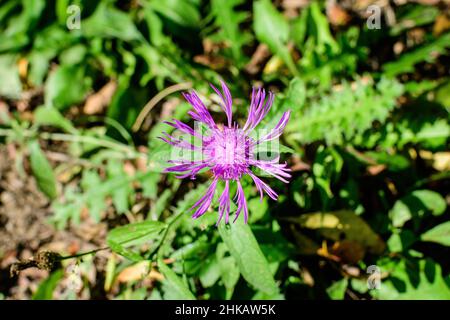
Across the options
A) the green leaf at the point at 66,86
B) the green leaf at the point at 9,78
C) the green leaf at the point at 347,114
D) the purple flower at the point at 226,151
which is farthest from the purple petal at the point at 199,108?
the green leaf at the point at 9,78

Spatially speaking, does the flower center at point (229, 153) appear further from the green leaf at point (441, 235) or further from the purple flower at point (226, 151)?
the green leaf at point (441, 235)

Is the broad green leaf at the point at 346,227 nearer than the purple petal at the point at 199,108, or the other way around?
the purple petal at the point at 199,108

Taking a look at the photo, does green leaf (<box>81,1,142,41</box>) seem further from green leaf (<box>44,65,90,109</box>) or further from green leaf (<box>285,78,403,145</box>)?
green leaf (<box>285,78,403,145</box>)

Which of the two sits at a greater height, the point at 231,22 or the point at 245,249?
the point at 231,22

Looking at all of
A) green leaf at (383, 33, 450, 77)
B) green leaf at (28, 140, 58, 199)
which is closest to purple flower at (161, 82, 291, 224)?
green leaf at (383, 33, 450, 77)

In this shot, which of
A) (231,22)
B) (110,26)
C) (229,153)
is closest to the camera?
(229,153)

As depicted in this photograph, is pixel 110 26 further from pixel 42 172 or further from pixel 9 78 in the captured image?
pixel 42 172

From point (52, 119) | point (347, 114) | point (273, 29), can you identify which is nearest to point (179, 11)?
point (273, 29)
